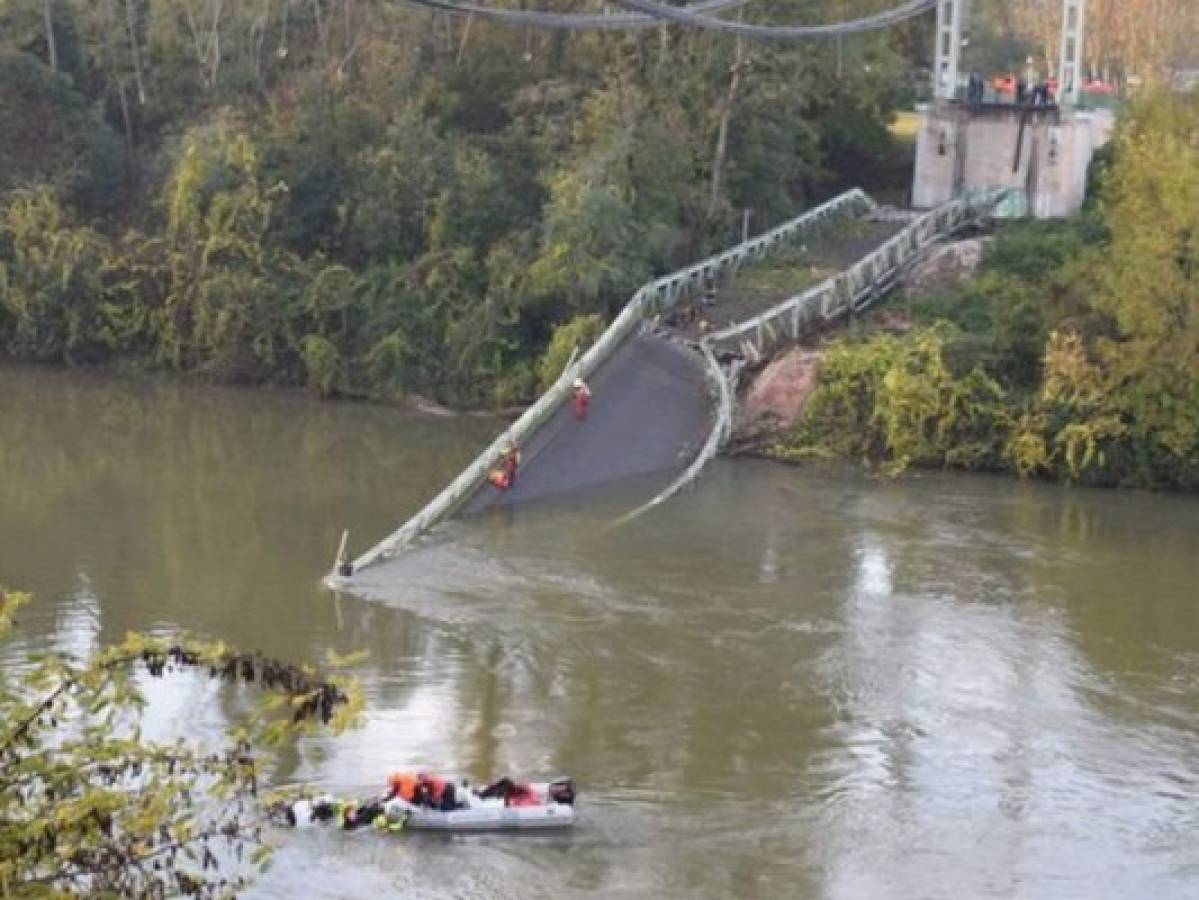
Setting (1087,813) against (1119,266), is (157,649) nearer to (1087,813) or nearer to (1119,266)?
(1087,813)

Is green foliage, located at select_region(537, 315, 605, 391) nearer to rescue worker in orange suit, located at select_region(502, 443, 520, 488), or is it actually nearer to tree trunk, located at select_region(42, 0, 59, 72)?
rescue worker in orange suit, located at select_region(502, 443, 520, 488)

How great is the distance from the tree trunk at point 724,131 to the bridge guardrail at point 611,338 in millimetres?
1421

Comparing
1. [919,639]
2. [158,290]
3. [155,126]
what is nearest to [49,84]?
[155,126]

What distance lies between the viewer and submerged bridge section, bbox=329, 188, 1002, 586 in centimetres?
3284

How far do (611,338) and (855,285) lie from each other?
647cm

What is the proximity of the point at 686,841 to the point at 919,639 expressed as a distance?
313 inches

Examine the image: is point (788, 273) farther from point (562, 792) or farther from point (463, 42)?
point (562, 792)

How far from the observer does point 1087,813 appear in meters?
21.2

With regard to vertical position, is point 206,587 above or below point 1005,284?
below

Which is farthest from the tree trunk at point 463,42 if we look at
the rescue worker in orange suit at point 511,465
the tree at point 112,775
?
the tree at point 112,775

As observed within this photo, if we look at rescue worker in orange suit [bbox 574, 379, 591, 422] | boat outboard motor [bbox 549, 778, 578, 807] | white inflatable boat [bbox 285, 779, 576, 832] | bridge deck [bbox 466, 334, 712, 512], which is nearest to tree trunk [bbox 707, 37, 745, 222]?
bridge deck [bbox 466, 334, 712, 512]

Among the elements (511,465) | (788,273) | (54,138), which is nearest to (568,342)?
(788,273)

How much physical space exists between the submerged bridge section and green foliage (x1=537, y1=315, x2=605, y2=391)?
115cm

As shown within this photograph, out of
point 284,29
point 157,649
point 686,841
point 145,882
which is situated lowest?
point 686,841
